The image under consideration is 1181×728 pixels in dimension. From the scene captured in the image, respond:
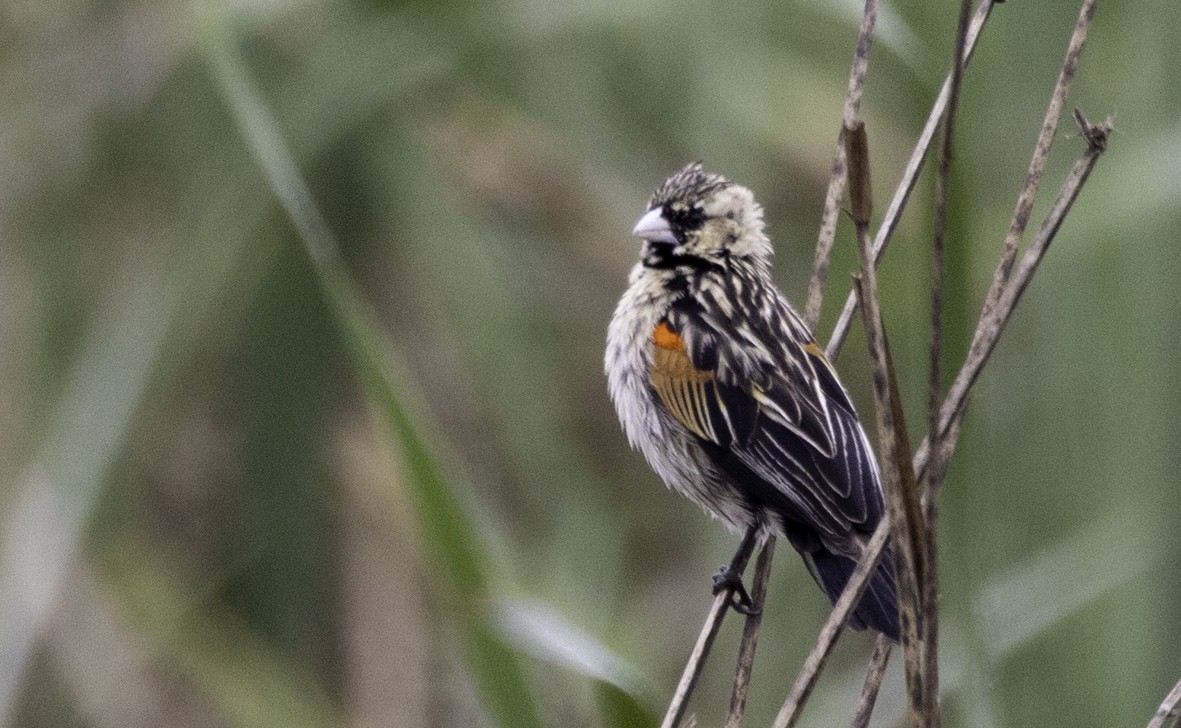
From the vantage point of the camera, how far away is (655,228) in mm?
3178

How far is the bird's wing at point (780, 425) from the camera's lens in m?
2.81

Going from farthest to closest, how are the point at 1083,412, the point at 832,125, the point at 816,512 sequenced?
the point at 832,125 < the point at 1083,412 < the point at 816,512

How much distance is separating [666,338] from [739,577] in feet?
1.67

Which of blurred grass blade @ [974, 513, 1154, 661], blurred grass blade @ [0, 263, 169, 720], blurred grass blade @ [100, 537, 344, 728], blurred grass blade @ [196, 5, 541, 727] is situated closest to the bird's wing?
blurred grass blade @ [974, 513, 1154, 661]

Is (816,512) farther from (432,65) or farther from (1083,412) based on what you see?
(432,65)

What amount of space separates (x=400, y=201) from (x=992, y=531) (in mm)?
2040

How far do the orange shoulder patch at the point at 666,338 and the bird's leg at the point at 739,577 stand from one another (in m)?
0.38

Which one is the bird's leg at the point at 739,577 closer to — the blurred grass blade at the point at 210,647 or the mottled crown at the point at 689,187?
the mottled crown at the point at 689,187

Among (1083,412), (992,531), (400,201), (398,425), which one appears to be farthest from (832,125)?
(398,425)

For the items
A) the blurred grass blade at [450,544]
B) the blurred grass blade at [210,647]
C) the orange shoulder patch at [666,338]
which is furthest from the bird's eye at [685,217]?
the blurred grass blade at [210,647]

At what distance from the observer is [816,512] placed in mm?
2801

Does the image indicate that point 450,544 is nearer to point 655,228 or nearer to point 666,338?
point 666,338

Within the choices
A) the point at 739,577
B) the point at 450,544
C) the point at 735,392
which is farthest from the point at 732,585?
the point at 450,544

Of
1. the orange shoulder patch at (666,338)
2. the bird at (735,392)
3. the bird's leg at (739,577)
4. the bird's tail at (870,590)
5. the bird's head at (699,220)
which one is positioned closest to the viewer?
the bird's tail at (870,590)
